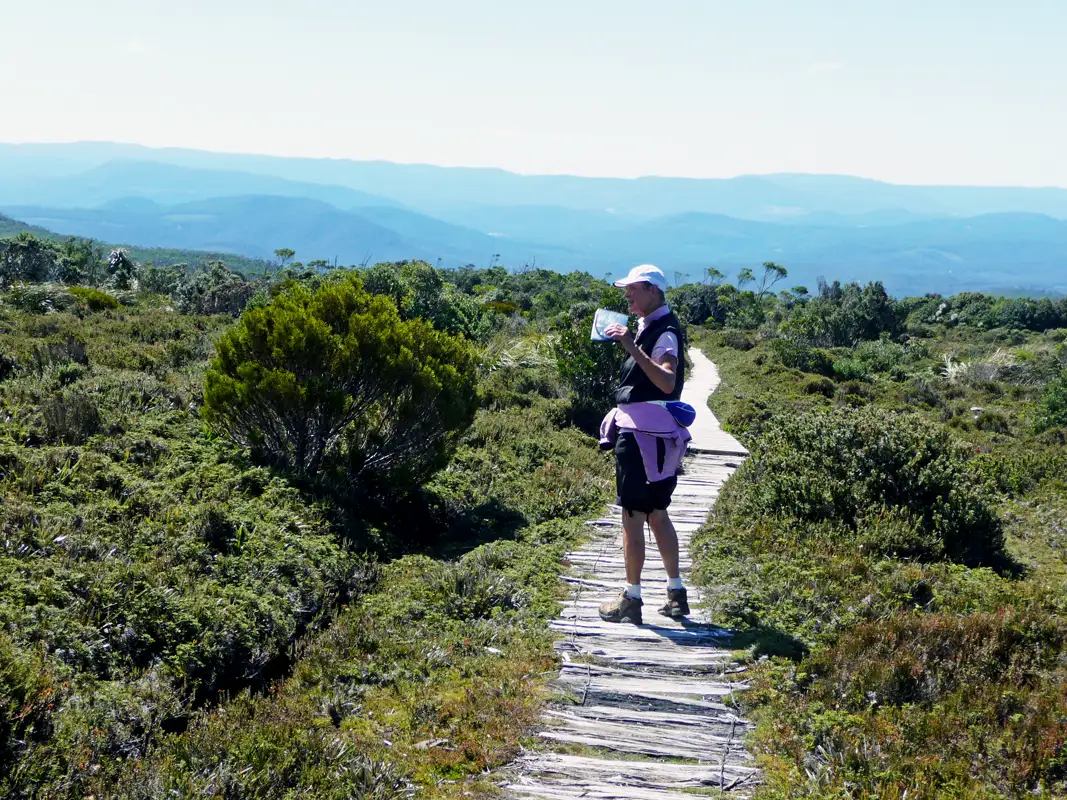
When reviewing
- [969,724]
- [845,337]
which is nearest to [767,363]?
[845,337]

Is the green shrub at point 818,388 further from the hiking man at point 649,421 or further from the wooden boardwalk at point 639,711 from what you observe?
the hiking man at point 649,421

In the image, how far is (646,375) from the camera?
5.14 meters

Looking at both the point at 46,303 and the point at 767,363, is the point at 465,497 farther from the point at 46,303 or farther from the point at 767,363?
the point at 767,363

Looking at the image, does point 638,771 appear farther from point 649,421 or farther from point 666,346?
point 666,346

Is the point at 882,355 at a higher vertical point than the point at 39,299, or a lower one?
higher

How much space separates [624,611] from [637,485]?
0.95m

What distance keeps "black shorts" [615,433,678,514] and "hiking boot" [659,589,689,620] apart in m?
0.70

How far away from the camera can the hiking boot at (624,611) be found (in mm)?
5465

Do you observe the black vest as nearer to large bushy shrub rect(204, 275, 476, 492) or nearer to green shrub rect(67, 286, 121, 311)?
large bushy shrub rect(204, 275, 476, 492)

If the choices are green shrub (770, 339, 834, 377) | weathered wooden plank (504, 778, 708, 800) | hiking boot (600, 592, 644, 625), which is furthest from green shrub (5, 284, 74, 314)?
green shrub (770, 339, 834, 377)

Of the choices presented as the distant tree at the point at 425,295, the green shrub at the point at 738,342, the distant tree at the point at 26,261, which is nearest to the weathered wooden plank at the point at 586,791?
the distant tree at the point at 425,295

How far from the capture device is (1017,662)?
461 cm

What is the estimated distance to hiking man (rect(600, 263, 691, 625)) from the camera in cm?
510

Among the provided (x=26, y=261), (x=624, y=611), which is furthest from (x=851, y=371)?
(x=26, y=261)
